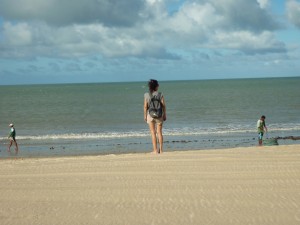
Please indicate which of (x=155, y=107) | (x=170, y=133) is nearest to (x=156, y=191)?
(x=155, y=107)

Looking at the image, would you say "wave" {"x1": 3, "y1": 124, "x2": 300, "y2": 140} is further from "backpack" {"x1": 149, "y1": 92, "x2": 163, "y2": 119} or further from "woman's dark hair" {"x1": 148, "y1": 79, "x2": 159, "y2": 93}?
"woman's dark hair" {"x1": 148, "y1": 79, "x2": 159, "y2": 93}

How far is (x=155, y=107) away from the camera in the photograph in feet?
29.4

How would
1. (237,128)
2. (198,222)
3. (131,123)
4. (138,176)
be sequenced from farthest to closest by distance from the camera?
(131,123)
(237,128)
(138,176)
(198,222)

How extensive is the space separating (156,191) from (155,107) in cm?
415

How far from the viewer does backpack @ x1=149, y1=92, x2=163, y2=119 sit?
29.3ft

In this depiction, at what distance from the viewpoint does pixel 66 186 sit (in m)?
5.30

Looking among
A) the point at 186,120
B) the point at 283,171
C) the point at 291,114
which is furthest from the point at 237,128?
the point at 283,171

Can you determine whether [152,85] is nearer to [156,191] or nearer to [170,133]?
[156,191]

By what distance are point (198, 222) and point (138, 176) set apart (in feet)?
6.49

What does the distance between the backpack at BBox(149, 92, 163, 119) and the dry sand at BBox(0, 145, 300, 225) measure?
6.69 ft

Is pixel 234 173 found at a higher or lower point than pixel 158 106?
lower

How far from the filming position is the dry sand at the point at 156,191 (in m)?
4.06

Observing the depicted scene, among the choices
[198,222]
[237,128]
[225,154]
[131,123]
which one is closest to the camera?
[198,222]

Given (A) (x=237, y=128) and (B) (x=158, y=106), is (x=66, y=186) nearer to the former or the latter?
(B) (x=158, y=106)
